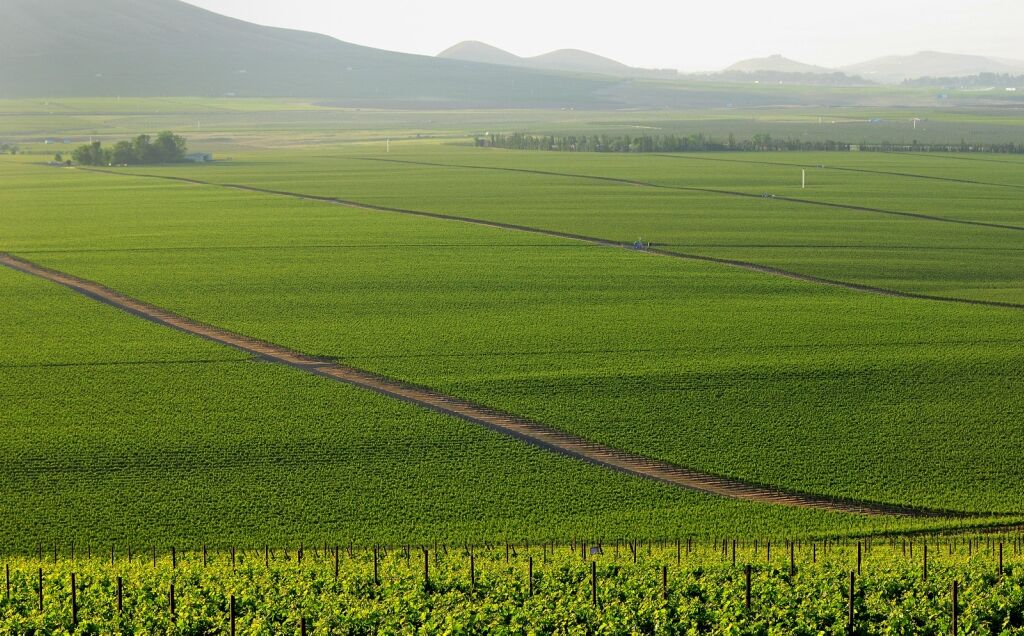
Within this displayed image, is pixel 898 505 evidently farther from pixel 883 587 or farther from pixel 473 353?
pixel 473 353

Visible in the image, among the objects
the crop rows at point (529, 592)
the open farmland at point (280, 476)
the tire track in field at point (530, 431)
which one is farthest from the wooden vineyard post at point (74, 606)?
the tire track in field at point (530, 431)

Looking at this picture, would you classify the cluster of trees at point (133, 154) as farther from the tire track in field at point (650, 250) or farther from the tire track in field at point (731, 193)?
the tire track in field at point (650, 250)

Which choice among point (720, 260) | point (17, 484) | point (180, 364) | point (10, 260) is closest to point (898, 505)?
point (17, 484)

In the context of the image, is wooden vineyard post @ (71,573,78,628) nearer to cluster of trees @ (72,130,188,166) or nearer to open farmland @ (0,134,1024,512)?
open farmland @ (0,134,1024,512)

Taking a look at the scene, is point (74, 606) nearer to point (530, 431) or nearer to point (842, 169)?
point (530, 431)

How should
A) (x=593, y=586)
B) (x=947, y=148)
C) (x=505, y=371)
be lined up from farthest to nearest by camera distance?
(x=947, y=148) → (x=505, y=371) → (x=593, y=586)

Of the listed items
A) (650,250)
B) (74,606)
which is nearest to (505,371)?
(74,606)
